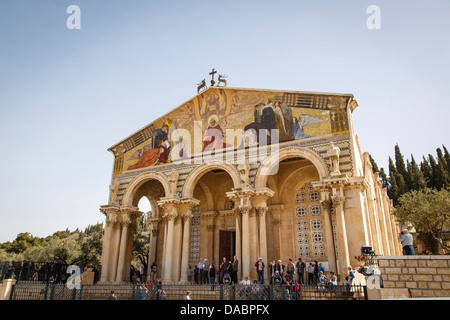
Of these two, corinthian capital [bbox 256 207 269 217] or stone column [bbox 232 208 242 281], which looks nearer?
stone column [bbox 232 208 242 281]

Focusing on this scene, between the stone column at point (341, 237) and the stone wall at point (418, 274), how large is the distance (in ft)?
15.1

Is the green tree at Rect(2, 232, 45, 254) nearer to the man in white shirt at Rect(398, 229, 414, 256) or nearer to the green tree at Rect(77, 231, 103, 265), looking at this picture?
the green tree at Rect(77, 231, 103, 265)

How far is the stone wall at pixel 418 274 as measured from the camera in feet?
32.6

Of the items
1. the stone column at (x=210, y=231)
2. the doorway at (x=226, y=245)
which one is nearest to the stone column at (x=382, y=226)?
the doorway at (x=226, y=245)

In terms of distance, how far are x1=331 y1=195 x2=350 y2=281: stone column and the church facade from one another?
45mm

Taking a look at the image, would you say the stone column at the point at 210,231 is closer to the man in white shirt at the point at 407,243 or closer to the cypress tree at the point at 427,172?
the man in white shirt at the point at 407,243

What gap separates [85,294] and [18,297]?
3.27 meters

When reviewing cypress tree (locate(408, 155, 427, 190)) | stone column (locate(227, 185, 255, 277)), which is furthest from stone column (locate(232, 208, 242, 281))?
cypress tree (locate(408, 155, 427, 190))

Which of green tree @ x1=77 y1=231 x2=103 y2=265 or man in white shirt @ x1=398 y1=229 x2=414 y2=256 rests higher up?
green tree @ x1=77 y1=231 x2=103 y2=265

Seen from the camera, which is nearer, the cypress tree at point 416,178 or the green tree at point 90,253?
the green tree at point 90,253

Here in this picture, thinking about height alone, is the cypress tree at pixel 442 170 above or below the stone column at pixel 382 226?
above

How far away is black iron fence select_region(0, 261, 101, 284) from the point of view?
1731 cm
